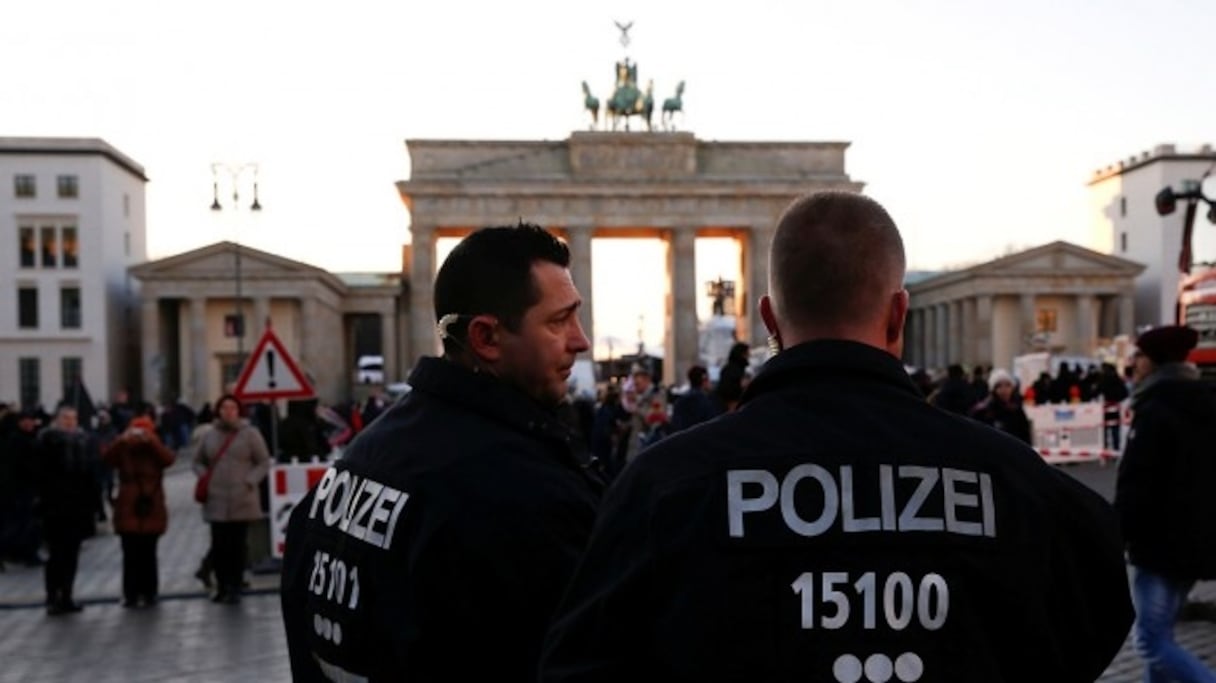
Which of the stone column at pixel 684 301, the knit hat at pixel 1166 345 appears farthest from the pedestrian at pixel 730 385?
the stone column at pixel 684 301

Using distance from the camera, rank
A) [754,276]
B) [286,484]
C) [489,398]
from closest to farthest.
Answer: [489,398], [286,484], [754,276]

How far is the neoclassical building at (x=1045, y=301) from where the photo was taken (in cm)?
7262

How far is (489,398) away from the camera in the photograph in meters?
2.87

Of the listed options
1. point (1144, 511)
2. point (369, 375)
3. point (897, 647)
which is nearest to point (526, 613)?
point (897, 647)

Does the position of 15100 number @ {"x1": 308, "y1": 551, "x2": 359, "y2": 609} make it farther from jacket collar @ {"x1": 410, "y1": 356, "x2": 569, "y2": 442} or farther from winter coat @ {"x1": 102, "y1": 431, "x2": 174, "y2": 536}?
winter coat @ {"x1": 102, "y1": 431, "x2": 174, "y2": 536}

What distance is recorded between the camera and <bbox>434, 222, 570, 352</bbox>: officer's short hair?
9.95 ft

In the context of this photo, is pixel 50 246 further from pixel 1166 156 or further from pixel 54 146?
pixel 1166 156

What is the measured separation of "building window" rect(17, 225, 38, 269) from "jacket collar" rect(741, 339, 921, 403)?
72858 mm

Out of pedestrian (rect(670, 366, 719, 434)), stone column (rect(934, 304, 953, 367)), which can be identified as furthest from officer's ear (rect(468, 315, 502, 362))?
stone column (rect(934, 304, 953, 367))

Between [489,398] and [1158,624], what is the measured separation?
4771 mm

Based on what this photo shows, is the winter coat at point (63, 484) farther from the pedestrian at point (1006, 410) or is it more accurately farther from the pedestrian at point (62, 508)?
the pedestrian at point (1006, 410)

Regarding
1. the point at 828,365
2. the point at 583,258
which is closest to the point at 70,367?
the point at 583,258

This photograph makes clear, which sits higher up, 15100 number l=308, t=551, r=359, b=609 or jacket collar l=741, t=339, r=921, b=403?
jacket collar l=741, t=339, r=921, b=403

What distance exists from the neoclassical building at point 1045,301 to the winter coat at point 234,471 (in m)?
62.4
